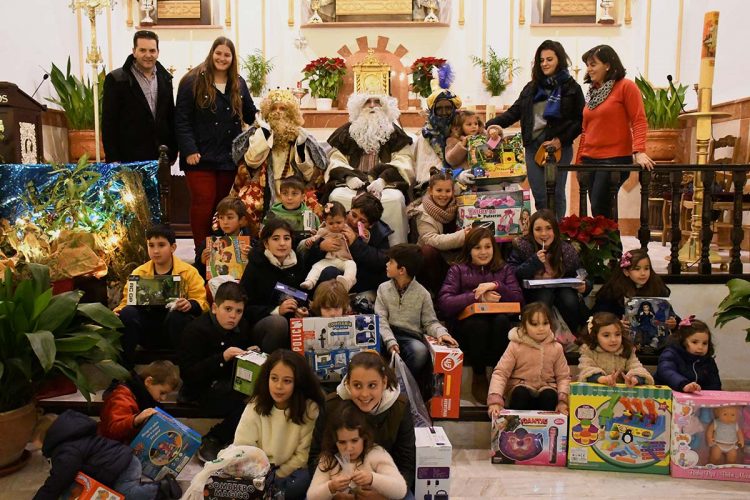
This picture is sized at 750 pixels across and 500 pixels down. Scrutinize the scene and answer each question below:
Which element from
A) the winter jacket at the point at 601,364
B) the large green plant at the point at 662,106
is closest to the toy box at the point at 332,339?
the winter jacket at the point at 601,364

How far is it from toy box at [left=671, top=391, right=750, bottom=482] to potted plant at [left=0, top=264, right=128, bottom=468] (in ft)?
8.67

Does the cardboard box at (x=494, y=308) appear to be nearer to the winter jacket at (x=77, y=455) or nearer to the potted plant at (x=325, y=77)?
the winter jacket at (x=77, y=455)

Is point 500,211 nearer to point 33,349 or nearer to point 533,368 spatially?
point 533,368

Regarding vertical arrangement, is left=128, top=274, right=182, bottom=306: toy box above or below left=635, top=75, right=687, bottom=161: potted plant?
below

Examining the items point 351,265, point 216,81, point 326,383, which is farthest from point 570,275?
point 216,81

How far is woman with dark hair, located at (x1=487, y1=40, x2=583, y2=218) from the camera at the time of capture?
5.02 meters

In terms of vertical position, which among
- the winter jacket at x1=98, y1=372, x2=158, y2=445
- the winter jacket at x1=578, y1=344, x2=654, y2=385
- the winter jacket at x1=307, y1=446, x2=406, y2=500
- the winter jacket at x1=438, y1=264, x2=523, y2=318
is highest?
the winter jacket at x1=438, y1=264, x2=523, y2=318

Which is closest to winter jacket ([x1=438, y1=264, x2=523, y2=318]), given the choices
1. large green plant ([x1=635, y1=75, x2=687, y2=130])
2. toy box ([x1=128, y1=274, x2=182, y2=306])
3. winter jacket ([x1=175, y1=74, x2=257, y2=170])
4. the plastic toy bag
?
the plastic toy bag

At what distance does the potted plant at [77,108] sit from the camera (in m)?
7.95

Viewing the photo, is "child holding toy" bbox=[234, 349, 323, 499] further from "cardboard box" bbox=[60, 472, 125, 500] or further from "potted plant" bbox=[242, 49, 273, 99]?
"potted plant" bbox=[242, 49, 273, 99]

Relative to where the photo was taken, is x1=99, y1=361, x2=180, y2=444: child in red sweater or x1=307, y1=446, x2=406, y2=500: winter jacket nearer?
x1=307, y1=446, x2=406, y2=500: winter jacket

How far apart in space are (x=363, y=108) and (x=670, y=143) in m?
4.21

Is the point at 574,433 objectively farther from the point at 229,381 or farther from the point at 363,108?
the point at 363,108

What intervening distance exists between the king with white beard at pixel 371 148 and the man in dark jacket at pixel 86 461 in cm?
260
